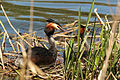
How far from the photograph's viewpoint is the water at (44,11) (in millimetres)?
9133

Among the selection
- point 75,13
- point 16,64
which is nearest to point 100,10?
point 75,13

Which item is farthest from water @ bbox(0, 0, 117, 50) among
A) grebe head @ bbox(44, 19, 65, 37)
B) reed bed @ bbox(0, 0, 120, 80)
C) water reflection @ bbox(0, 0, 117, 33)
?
reed bed @ bbox(0, 0, 120, 80)

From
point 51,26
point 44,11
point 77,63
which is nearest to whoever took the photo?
point 77,63

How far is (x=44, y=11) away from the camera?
11227mm

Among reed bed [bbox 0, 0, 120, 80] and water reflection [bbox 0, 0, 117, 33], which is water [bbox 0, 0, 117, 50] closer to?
water reflection [bbox 0, 0, 117, 33]

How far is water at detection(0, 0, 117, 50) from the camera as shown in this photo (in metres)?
9.13

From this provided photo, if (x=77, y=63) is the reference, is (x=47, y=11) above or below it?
above

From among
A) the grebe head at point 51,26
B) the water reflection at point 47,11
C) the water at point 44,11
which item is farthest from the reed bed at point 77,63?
the water reflection at point 47,11

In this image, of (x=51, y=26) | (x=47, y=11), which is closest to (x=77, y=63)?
(x=51, y=26)

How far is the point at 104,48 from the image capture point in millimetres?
4289

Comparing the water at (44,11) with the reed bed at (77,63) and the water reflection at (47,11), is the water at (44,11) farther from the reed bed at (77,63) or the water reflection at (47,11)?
the reed bed at (77,63)

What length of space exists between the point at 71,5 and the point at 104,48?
8.38m

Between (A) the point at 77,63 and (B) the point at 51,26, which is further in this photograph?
(B) the point at 51,26

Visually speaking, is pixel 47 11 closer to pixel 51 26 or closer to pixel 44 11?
pixel 44 11
